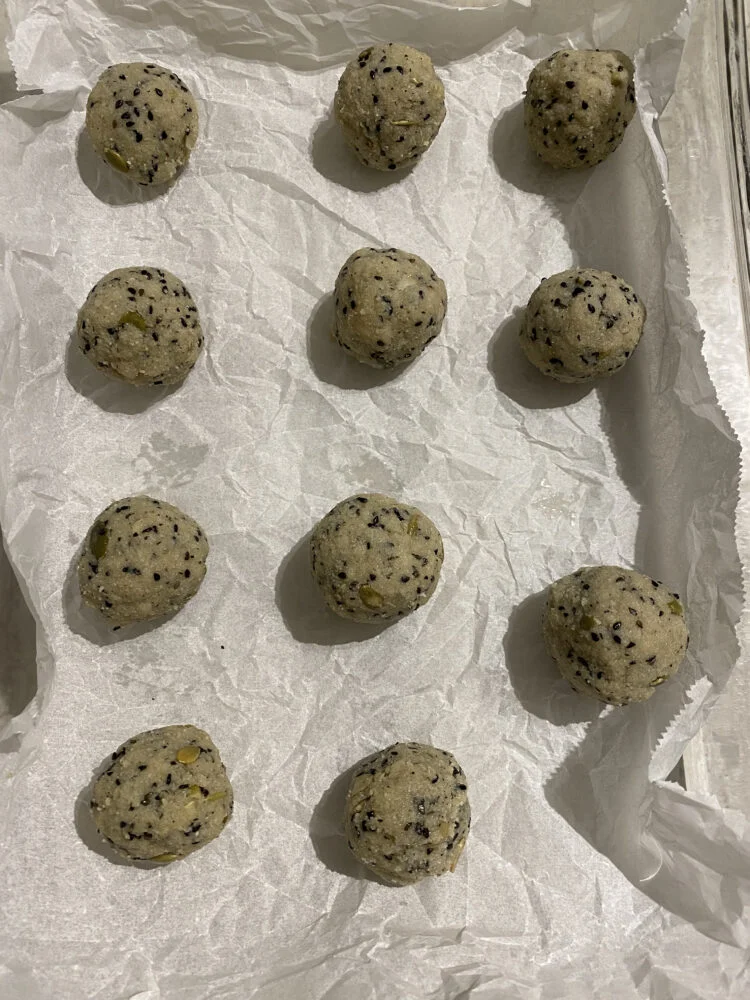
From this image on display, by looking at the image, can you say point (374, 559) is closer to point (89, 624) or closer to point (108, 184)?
point (89, 624)

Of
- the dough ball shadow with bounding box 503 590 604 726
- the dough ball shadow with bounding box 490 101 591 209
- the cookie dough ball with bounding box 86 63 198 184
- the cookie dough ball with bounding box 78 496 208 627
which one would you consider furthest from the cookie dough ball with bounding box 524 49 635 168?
the cookie dough ball with bounding box 78 496 208 627

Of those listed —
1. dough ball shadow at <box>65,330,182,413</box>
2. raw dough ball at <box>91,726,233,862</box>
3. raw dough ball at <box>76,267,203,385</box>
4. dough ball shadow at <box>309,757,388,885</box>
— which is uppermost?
raw dough ball at <box>76,267,203,385</box>

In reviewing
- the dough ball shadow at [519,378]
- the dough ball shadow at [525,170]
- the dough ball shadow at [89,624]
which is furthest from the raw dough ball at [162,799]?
the dough ball shadow at [525,170]

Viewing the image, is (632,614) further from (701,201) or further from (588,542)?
(701,201)

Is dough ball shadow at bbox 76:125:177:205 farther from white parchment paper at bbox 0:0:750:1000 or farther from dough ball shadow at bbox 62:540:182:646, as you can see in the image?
dough ball shadow at bbox 62:540:182:646

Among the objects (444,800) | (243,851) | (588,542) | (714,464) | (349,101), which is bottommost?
(243,851)

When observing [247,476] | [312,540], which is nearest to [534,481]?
[312,540]
